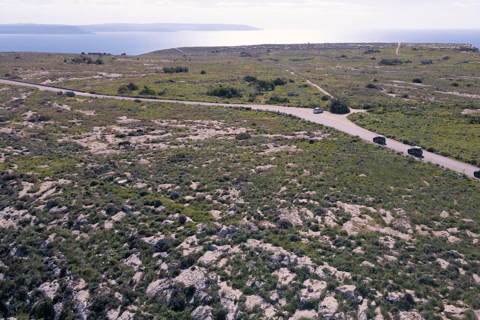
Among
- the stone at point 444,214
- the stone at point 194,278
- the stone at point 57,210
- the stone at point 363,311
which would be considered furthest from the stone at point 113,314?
the stone at point 444,214

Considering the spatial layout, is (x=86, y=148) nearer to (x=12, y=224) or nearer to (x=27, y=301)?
(x=12, y=224)

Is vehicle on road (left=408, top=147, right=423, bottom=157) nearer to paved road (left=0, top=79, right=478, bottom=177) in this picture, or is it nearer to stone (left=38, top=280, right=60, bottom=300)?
paved road (left=0, top=79, right=478, bottom=177)

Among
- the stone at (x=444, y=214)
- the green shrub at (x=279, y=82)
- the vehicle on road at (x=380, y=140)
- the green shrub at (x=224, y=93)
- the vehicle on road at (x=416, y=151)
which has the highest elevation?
the green shrub at (x=279, y=82)

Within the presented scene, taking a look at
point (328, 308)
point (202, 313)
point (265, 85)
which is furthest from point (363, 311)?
point (265, 85)

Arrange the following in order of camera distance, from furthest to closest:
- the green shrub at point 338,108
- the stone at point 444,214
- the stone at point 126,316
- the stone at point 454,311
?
the green shrub at point 338,108 → the stone at point 444,214 → the stone at point 126,316 → the stone at point 454,311

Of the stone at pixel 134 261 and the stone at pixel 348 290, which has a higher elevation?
the stone at pixel 348 290

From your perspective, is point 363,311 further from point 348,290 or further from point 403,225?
point 403,225

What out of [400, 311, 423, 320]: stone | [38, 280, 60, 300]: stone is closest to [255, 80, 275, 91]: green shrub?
[38, 280, 60, 300]: stone

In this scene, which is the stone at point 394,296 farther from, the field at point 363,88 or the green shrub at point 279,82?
the green shrub at point 279,82
